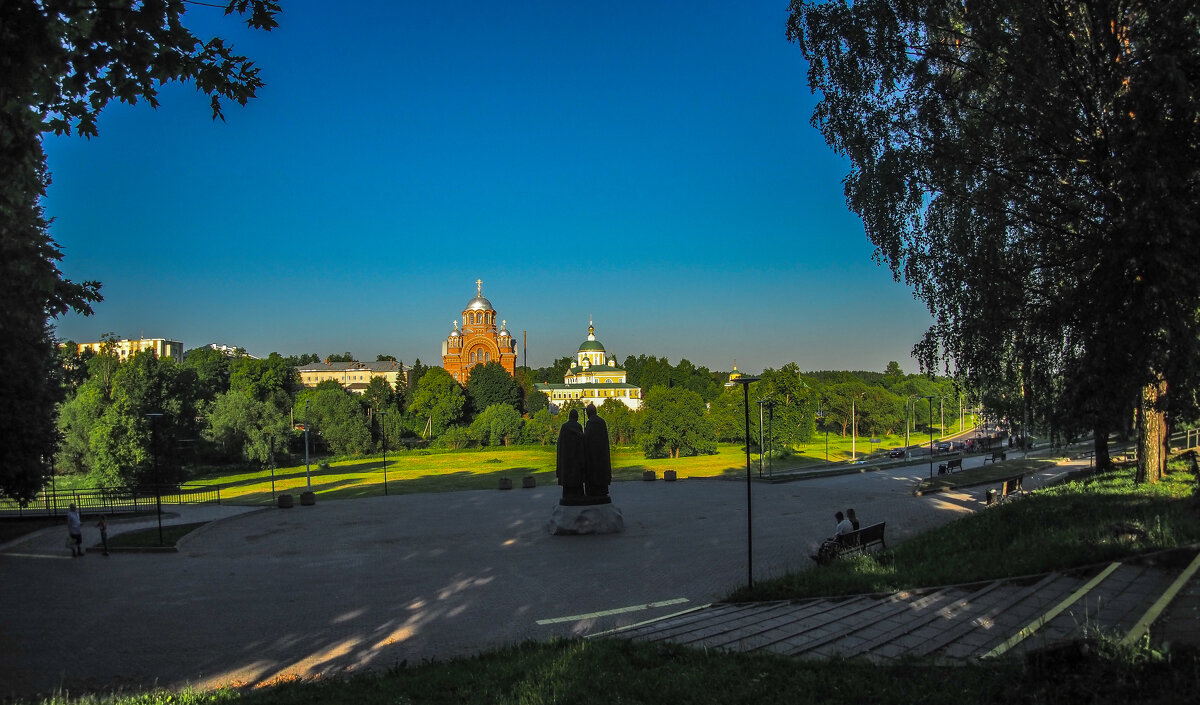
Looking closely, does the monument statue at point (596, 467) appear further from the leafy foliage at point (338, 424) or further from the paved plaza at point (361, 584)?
the leafy foliage at point (338, 424)

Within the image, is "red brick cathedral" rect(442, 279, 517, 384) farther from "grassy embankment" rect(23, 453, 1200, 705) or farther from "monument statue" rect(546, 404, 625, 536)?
"grassy embankment" rect(23, 453, 1200, 705)

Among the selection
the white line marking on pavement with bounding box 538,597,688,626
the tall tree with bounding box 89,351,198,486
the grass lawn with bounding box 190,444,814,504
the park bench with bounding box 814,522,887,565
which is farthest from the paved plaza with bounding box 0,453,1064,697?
the tall tree with bounding box 89,351,198,486

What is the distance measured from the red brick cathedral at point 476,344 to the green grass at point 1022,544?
92.0 metres

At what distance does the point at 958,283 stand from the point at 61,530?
25.7 metres

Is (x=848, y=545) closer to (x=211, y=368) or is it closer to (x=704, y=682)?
(x=704, y=682)

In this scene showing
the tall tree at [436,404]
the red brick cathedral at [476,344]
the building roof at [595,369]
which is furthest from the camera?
the building roof at [595,369]

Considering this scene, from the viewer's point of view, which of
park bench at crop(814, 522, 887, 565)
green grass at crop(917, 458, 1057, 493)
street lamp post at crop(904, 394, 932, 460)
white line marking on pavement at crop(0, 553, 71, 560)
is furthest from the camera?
street lamp post at crop(904, 394, 932, 460)

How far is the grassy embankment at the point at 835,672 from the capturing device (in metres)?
4.68

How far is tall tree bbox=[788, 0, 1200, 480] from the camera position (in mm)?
7430

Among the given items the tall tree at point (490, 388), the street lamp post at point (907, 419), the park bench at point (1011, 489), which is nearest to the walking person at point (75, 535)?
the park bench at point (1011, 489)

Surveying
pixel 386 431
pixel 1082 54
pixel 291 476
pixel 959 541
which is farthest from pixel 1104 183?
pixel 386 431

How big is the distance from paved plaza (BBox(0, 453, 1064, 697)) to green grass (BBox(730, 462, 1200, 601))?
81.8 inches

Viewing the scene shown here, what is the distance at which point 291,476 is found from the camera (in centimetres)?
4759

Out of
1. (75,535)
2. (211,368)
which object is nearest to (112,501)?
(75,535)
